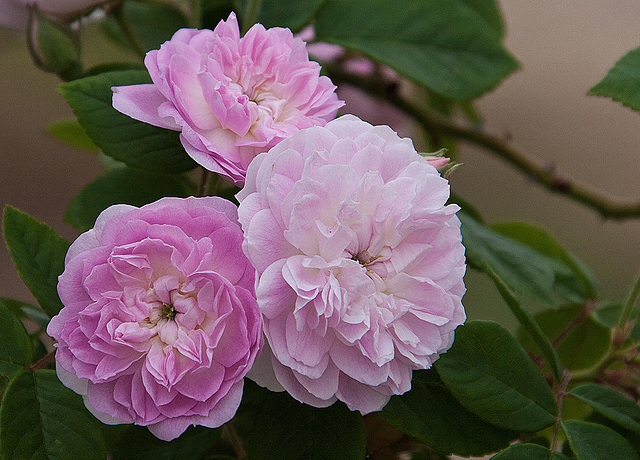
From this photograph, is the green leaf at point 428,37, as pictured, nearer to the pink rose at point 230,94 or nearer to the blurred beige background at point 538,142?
the pink rose at point 230,94

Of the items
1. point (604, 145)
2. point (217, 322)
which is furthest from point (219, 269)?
point (604, 145)

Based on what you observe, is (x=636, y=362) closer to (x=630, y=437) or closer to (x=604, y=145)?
(x=630, y=437)

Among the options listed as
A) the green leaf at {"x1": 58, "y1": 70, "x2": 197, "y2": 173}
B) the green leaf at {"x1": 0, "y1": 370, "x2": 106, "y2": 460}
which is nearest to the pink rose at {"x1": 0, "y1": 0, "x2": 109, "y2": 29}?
the green leaf at {"x1": 58, "y1": 70, "x2": 197, "y2": 173}

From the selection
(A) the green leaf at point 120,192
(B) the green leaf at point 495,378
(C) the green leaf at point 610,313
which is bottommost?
(C) the green leaf at point 610,313

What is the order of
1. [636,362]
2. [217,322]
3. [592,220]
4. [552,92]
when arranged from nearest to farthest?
[217,322]
[636,362]
[592,220]
[552,92]

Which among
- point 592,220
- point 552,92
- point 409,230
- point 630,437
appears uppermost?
point 409,230

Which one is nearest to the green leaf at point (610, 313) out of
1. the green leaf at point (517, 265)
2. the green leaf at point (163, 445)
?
the green leaf at point (517, 265)

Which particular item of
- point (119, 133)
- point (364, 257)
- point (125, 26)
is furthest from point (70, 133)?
point (364, 257)

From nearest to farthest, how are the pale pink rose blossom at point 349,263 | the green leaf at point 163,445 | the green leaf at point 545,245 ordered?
the pale pink rose blossom at point 349,263 → the green leaf at point 163,445 → the green leaf at point 545,245
